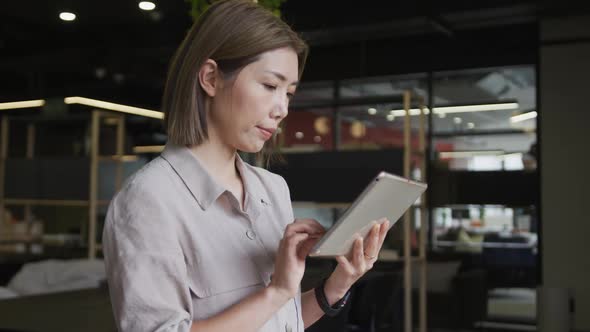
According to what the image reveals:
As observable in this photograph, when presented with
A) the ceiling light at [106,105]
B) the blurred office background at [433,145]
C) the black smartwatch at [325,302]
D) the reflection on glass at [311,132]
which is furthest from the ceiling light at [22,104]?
the black smartwatch at [325,302]

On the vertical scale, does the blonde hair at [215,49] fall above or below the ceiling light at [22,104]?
below

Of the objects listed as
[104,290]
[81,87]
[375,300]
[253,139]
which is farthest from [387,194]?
[81,87]

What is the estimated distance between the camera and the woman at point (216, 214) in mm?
946

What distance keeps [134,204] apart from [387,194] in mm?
352

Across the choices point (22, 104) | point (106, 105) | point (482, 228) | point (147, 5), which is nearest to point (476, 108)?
point (482, 228)

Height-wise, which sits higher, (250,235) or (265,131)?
(265,131)

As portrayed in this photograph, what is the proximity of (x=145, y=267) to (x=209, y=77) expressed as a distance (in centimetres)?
30

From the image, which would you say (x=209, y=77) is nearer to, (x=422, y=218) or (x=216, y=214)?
(x=216, y=214)

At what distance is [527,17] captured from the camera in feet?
19.9

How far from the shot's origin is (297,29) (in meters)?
6.12

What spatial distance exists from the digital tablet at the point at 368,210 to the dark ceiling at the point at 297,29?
16.1 feet

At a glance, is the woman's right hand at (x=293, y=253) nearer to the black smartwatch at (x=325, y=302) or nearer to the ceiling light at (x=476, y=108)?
the black smartwatch at (x=325, y=302)

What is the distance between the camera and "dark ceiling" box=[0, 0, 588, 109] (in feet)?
19.1

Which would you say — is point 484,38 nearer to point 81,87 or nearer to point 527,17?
point 527,17
